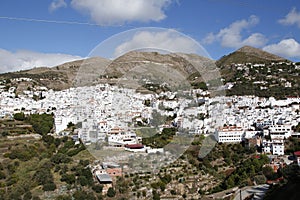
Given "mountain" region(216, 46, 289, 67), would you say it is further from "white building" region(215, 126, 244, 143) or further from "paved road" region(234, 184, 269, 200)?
"paved road" region(234, 184, 269, 200)

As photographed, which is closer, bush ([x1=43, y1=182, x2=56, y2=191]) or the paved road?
the paved road

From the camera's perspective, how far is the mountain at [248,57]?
36.8 meters

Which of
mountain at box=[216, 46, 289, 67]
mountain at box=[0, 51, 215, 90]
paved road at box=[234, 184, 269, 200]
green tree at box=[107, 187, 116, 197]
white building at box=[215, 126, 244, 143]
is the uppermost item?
mountain at box=[216, 46, 289, 67]

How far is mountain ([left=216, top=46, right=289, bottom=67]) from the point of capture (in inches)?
1448

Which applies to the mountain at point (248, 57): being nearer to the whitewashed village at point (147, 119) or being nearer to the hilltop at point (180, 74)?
the hilltop at point (180, 74)

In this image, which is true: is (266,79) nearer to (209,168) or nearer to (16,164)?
(209,168)

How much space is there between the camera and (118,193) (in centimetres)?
871

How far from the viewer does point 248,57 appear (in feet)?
125

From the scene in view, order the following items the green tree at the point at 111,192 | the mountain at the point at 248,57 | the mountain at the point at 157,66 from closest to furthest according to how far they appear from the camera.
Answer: the mountain at the point at 157,66 < the green tree at the point at 111,192 < the mountain at the point at 248,57

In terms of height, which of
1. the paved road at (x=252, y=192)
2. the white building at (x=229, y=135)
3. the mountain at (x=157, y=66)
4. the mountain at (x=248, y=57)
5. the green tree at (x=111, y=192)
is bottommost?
the green tree at (x=111, y=192)

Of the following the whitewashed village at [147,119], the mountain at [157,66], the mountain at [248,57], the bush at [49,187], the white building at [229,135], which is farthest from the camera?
the mountain at [248,57]

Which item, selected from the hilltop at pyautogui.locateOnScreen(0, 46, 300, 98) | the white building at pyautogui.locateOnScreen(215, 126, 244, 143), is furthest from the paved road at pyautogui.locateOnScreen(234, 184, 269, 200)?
the white building at pyautogui.locateOnScreen(215, 126, 244, 143)

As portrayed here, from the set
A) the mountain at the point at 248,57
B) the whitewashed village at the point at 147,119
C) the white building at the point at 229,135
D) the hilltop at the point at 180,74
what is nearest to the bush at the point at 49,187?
the whitewashed village at the point at 147,119

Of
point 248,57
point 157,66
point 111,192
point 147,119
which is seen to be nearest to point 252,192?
point 111,192
